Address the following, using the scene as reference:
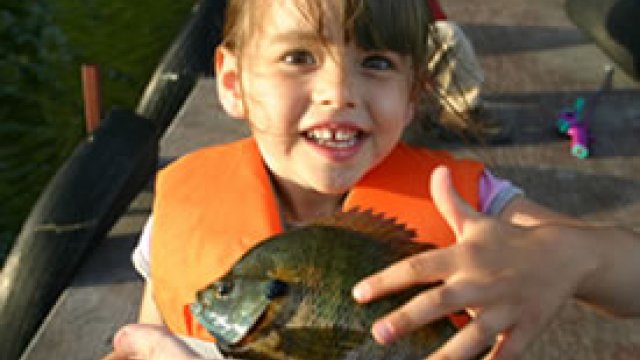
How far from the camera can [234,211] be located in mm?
2738

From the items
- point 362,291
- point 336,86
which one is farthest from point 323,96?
point 362,291

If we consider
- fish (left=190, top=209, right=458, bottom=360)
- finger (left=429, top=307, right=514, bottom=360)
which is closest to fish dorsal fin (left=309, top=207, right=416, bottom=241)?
fish (left=190, top=209, right=458, bottom=360)

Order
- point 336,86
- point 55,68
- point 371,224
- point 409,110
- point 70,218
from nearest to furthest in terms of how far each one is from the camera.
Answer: point 371,224 < point 336,86 < point 409,110 < point 70,218 < point 55,68

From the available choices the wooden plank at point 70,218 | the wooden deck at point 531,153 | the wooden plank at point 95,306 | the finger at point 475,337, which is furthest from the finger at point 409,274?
the wooden plank at point 70,218

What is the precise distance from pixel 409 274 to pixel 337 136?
0.68 metres

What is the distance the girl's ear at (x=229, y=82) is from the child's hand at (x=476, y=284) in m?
1.03

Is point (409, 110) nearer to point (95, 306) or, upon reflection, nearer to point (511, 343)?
point (511, 343)

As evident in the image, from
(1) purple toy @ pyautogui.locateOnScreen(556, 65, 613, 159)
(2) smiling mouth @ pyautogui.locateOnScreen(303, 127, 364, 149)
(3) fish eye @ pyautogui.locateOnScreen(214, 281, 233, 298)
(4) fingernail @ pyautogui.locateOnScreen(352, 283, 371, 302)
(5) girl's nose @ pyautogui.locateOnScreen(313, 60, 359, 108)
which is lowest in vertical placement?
(1) purple toy @ pyautogui.locateOnScreen(556, 65, 613, 159)

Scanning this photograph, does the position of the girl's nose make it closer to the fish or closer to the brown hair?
the brown hair

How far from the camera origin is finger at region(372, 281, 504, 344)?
159 cm

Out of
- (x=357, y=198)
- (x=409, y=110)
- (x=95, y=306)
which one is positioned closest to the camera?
(x=409, y=110)

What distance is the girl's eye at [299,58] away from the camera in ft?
7.31

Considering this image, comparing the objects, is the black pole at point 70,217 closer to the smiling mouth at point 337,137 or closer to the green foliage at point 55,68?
the green foliage at point 55,68

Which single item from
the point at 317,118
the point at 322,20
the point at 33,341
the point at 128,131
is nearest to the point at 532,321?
the point at 317,118
